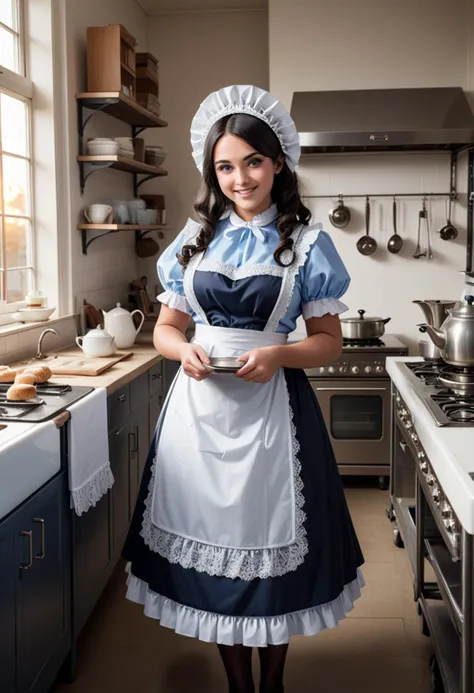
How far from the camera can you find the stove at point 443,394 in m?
2.17

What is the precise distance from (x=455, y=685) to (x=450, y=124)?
3140 mm

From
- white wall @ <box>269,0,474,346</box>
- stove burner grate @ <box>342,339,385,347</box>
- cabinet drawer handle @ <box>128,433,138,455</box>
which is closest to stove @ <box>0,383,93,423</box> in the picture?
cabinet drawer handle @ <box>128,433,138,455</box>

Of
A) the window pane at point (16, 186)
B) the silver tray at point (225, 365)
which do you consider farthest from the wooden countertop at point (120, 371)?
the silver tray at point (225, 365)

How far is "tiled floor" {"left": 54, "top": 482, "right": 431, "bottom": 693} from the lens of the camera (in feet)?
7.82

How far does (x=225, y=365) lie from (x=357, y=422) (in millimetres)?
2556

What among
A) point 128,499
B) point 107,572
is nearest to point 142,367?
point 128,499

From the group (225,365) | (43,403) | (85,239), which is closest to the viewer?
(225,365)

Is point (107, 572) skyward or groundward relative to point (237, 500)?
groundward

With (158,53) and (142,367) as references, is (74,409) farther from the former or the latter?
(158,53)

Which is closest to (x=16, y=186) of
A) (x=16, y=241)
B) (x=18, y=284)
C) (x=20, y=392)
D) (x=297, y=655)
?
(x=16, y=241)

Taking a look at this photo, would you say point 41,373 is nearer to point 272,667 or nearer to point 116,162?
point 272,667

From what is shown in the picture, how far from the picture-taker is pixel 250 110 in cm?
203

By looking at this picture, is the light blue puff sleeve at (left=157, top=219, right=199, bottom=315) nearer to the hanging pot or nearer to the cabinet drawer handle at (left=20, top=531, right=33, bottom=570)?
the cabinet drawer handle at (left=20, top=531, right=33, bottom=570)

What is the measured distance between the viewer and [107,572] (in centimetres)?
292
